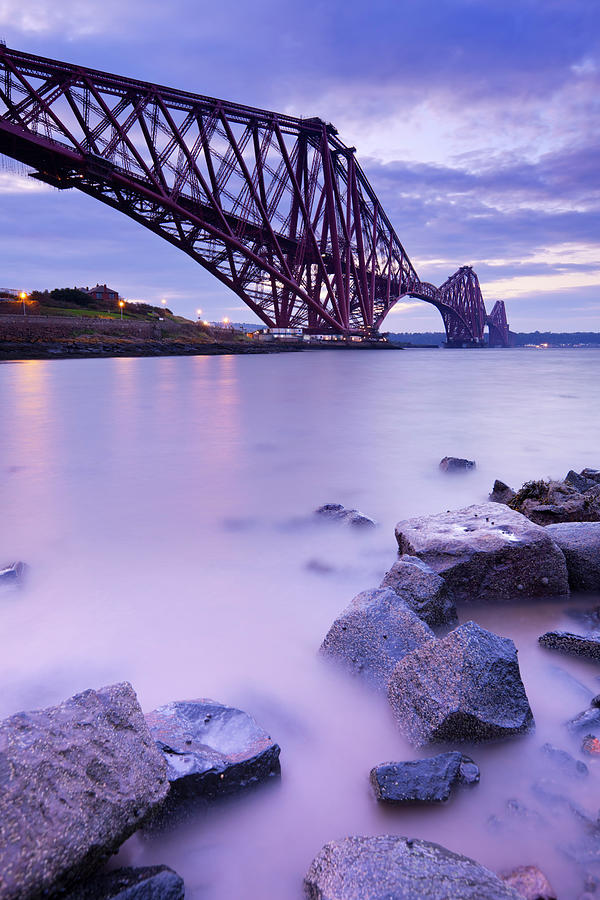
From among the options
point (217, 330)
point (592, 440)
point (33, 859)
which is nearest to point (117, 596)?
point (33, 859)

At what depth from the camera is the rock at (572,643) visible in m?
2.28

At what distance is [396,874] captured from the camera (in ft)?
3.87

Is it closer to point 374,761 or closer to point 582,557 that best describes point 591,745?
point 374,761

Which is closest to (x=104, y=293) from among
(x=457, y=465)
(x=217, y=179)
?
(x=217, y=179)

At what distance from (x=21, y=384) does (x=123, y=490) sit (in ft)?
43.4

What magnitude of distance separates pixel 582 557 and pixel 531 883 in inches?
76.4

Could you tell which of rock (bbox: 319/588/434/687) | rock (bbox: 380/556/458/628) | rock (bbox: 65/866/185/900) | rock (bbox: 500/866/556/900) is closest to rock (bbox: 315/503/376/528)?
rock (bbox: 380/556/458/628)

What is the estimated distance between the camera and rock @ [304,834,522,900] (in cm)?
114

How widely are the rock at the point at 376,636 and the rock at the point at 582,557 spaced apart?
1246 mm

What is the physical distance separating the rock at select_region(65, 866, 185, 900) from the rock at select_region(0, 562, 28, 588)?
220 centimetres

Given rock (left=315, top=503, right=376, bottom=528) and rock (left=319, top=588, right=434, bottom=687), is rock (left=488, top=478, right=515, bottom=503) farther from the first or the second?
rock (left=319, top=588, right=434, bottom=687)

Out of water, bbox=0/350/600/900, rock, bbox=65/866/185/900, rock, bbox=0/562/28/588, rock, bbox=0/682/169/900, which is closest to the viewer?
rock, bbox=0/682/169/900

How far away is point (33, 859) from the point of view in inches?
42.4

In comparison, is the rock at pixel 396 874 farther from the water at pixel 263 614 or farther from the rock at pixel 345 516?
the rock at pixel 345 516
